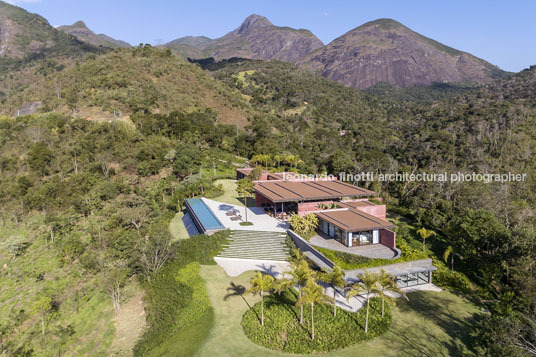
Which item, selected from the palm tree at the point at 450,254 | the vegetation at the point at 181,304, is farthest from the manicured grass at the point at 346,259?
the vegetation at the point at 181,304

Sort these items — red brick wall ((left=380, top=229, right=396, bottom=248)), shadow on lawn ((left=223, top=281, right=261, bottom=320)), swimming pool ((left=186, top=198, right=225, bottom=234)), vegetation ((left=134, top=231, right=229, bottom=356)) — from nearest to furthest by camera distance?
vegetation ((left=134, top=231, right=229, bottom=356)) < shadow on lawn ((left=223, top=281, right=261, bottom=320)) < red brick wall ((left=380, top=229, right=396, bottom=248)) < swimming pool ((left=186, top=198, right=225, bottom=234))

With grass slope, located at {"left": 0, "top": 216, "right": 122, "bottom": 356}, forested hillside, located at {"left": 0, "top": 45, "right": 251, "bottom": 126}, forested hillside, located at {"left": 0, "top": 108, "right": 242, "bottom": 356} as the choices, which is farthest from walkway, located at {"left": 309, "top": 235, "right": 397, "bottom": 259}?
forested hillside, located at {"left": 0, "top": 45, "right": 251, "bottom": 126}

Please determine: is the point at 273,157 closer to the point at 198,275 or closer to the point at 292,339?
the point at 198,275

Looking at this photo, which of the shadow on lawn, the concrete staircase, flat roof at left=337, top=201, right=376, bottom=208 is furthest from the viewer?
flat roof at left=337, top=201, right=376, bottom=208

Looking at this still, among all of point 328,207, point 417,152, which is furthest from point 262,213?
point 417,152

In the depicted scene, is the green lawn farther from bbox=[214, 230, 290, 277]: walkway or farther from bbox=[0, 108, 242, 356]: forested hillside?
bbox=[214, 230, 290, 277]: walkway
